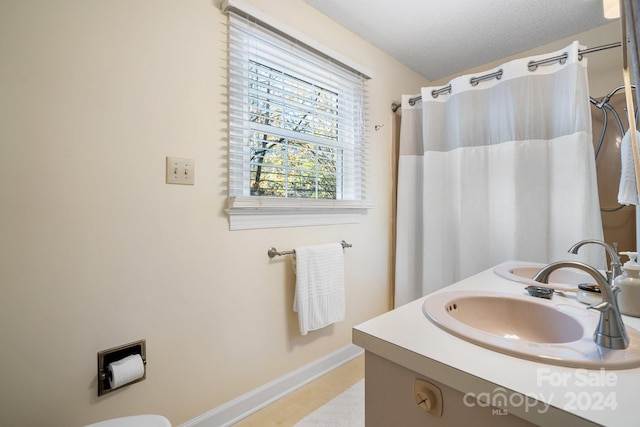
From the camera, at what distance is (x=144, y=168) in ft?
3.85

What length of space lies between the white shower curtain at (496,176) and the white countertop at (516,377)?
1.16m

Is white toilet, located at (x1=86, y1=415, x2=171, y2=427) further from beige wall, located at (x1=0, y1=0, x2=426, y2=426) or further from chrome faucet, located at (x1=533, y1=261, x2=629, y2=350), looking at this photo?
chrome faucet, located at (x1=533, y1=261, x2=629, y2=350)

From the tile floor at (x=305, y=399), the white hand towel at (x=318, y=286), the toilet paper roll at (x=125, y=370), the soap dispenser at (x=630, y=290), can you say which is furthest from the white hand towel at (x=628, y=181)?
the toilet paper roll at (x=125, y=370)

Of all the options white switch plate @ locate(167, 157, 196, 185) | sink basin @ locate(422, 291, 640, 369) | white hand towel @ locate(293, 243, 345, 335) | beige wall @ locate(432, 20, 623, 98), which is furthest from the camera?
beige wall @ locate(432, 20, 623, 98)

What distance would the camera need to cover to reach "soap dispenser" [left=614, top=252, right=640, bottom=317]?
789 mm

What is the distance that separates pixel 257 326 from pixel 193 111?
3.64ft

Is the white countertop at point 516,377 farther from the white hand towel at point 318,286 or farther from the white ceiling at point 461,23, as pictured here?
the white ceiling at point 461,23

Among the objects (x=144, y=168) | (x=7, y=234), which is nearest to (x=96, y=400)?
(x=7, y=234)

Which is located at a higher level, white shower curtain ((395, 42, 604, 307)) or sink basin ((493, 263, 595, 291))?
white shower curtain ((395, 42, 604, 307))

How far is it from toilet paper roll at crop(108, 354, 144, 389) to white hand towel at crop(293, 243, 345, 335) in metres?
0.76

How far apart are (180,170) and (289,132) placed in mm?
652

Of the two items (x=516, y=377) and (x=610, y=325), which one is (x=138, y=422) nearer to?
(x=516, y=377)

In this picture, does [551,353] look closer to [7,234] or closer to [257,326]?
[257,326]

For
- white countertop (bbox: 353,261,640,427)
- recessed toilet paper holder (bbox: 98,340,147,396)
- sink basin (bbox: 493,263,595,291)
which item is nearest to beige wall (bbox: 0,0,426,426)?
recessed toilet paper holder (bbox: 98,340,147,396)
